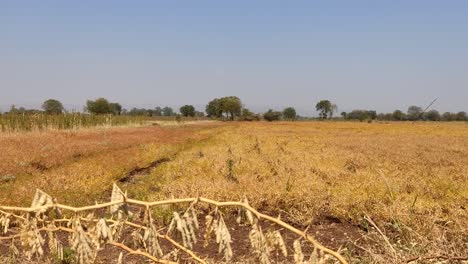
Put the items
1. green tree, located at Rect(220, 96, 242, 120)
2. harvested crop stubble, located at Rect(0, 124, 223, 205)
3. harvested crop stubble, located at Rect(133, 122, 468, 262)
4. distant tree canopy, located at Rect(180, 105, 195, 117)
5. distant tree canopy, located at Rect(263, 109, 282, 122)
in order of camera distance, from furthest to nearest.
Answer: distant tree canopy, located at Rect(180, 105, 195, 117) < green tree, located at Rect(220, 96, 242, 120) < distant tree canopy, located at Rect(263, 109, 282, 122) < harvested crop stubble, located at Rect(0, 124, 223, 205) < harvested crop stubble, located at Rect(133, 122, 468, 262)

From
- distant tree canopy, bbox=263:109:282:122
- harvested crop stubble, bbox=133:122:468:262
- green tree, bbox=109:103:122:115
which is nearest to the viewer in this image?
harvested crop stubble, bbox=133:122:468:262

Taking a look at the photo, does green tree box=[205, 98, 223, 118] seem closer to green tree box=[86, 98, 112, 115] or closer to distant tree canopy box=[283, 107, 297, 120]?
distant tree canopy box=[283, 107, 297, 120]

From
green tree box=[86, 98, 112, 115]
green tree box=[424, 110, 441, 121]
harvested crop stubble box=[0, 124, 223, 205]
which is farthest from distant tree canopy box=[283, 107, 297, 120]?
green tree box=[424, 110, 441, 121]

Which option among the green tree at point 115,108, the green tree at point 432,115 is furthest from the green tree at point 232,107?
the green tree at point 432,115

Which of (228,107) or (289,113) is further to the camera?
(289,113)

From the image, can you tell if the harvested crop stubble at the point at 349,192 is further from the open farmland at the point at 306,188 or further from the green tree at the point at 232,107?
the green tree at the point at 232,107

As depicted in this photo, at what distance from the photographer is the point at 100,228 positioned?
1180 mm

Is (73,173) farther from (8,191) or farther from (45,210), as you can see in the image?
(45,210)

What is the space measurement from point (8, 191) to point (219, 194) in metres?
4.46

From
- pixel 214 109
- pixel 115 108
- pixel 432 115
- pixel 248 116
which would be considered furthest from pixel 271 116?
pixel 432 115

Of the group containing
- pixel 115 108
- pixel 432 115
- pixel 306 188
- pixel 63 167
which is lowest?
pixel 63 167

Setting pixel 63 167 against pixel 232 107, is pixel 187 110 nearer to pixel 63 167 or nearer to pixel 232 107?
pixel 232 107

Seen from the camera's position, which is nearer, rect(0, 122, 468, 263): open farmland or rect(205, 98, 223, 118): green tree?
rect(0, 122, 468, 263): open farmland

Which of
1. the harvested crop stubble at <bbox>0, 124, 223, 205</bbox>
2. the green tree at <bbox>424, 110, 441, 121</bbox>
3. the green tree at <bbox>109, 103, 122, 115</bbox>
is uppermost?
the green tree at <bbox>109, 103, 122, 115</bbox>
